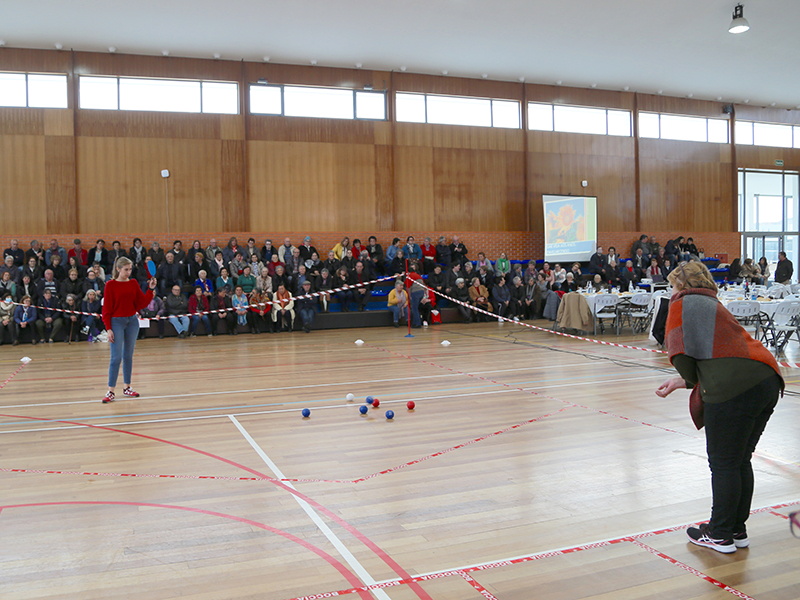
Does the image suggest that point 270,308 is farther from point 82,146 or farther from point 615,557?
point 615,557

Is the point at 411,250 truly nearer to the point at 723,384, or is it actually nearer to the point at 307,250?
the point at 307,250

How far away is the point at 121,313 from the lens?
6863 mm

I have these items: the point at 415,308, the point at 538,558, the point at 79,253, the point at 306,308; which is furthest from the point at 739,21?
the point at 79,253

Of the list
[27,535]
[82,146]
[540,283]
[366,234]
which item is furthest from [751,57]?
[27,535]

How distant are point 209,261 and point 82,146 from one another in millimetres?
4592

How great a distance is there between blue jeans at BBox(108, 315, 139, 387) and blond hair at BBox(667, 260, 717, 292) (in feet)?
19.6

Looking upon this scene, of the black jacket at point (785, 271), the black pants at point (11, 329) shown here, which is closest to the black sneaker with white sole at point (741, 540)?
the black pants at point (11, 329)

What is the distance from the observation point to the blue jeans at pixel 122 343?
22.7 ft

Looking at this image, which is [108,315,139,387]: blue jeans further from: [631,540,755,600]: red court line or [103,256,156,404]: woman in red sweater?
[631,540,755,600]: red court line

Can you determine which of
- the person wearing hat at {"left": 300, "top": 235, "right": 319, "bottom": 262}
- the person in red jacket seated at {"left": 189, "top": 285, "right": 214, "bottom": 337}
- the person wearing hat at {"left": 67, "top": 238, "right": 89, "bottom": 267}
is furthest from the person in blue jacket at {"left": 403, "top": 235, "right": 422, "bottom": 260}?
the person wearing hat at {"left": 67, "top": 238, "right": 89, "bottom": 267}

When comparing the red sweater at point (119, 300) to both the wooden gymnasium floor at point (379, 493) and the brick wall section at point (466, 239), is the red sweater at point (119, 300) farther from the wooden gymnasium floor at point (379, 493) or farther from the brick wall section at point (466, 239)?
the brick wall section at point (466, 239)

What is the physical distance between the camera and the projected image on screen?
19359mm

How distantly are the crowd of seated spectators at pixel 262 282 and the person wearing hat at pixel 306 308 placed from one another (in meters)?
0.03

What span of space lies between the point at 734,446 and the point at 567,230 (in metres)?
17.2
